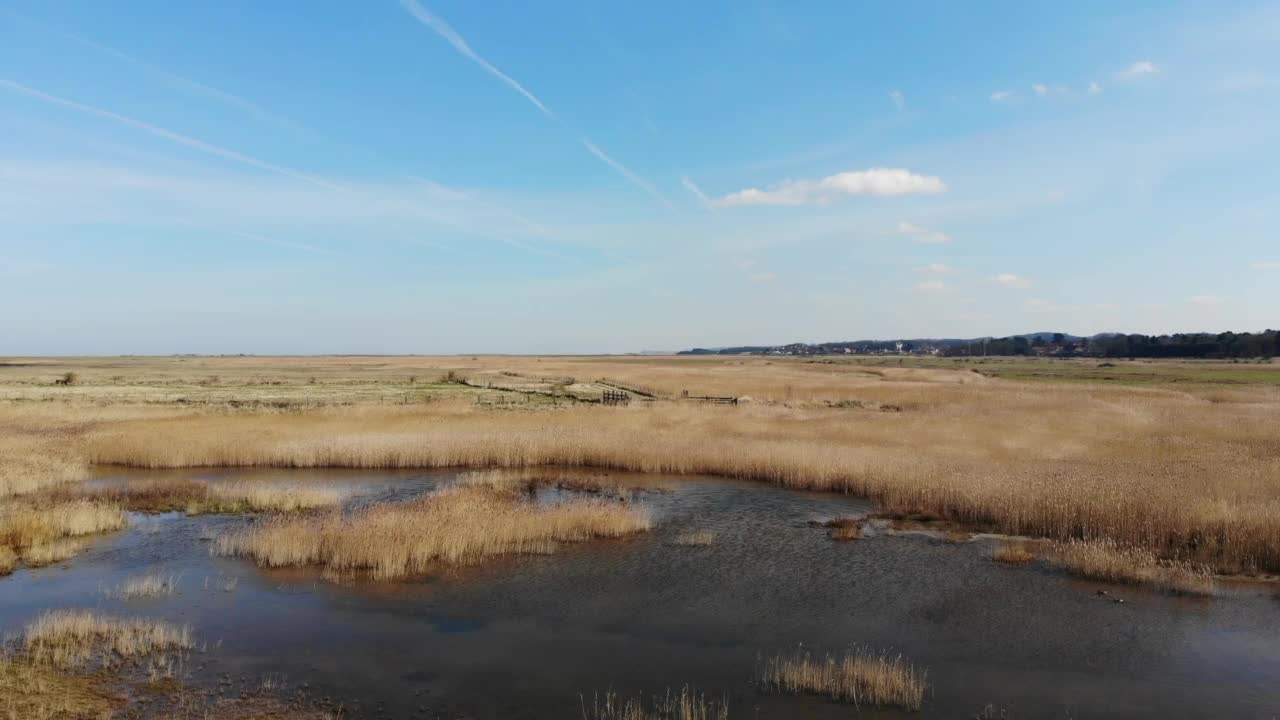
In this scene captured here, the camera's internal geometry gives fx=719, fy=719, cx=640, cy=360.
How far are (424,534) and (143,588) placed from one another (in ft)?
20.3

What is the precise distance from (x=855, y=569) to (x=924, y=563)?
1.98m

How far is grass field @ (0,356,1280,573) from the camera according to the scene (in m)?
20.9

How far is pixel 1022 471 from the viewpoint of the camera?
26.6 meters

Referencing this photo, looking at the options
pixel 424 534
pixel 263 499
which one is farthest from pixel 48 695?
pixel 263 499

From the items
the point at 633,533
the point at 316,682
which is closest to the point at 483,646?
the point at 316,682

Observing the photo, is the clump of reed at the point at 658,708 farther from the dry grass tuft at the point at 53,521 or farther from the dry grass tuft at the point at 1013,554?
the dry grass tuft at the point at 53,521

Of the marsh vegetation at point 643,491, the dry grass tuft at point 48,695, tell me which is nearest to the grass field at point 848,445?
the marsh vegetation at point 643,491

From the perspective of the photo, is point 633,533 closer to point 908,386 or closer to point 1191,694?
point 1191,694

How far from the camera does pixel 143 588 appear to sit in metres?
15.7

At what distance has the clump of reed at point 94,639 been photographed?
12.0m

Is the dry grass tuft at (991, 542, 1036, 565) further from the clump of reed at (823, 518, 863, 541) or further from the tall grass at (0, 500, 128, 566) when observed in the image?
the tall grass at (0, 500, 128, 566)

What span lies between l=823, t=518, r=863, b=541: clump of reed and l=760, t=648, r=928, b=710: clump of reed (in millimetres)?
8688

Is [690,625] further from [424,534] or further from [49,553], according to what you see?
[49,553]

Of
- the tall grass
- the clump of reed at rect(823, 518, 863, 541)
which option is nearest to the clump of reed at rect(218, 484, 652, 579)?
the tall grass
